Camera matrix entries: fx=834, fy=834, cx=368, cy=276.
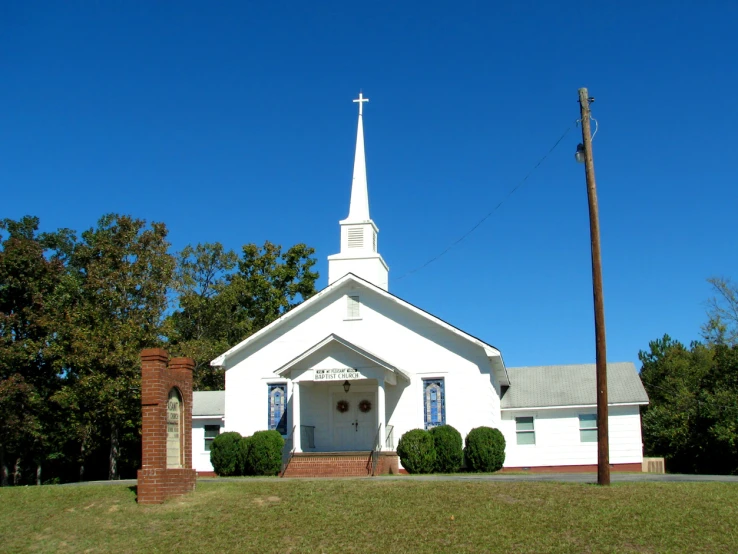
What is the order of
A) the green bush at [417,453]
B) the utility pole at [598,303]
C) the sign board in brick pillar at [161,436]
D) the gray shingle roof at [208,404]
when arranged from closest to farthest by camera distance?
the sign board in brick pillar at [161,436] → the utility pole at [598,303] → the green bush at [417,453] → the gray shingle roof at [208,404]

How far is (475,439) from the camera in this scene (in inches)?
1040

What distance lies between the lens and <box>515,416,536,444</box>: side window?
3139 cm

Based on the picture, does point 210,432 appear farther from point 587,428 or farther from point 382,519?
point 382,519

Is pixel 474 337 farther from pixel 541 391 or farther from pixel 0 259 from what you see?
pixel 0 259

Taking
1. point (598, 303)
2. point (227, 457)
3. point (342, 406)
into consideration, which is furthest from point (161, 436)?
point (342, 406)

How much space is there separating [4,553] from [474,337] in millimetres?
17014

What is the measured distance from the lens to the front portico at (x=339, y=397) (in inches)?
1062

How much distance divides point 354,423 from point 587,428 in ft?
29.7

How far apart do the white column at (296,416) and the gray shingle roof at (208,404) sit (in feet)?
21.3

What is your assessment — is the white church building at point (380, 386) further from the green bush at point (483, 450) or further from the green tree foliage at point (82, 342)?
the green tree foliage at point (82, 342)

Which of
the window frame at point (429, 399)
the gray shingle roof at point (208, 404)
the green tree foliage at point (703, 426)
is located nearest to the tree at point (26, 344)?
the gray shingle roof at point (208, 404)

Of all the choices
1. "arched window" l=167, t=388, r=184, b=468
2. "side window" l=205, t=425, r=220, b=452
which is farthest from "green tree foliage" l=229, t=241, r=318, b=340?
"arched window" l=167, t=388, r=184, b=468

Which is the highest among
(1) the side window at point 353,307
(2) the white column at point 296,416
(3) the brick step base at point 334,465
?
(1) the side window at point 353,307

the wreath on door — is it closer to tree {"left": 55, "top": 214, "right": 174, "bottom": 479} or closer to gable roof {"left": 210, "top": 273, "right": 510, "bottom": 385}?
gable roof {"left": 210, "top": 273, "right": 510, "bottom": 385}
